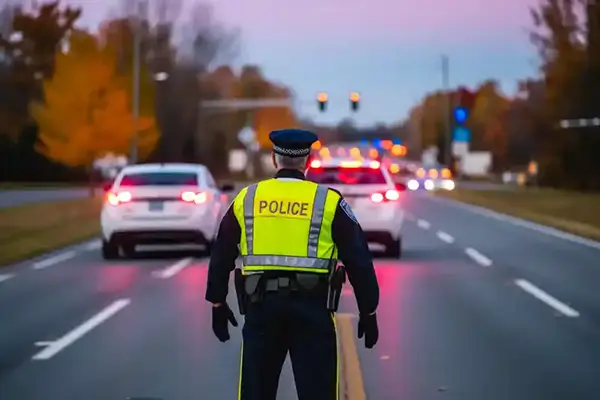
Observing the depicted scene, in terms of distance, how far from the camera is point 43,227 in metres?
29.7

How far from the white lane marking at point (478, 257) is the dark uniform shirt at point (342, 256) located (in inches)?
546

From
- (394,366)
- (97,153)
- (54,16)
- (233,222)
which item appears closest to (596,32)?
(97,153)

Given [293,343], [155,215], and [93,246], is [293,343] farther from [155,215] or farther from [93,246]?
[93,246]

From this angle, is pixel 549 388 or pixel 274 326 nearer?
pixel 274 326

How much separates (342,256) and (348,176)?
15.2m

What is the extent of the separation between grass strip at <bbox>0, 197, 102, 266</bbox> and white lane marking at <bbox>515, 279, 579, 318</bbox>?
850cm

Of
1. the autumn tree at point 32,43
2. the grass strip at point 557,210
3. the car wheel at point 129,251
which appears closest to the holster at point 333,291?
the car wheel at point 129,251

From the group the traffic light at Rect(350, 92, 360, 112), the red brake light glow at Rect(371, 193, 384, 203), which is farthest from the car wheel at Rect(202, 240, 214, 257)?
the traffic light at Rect(350, 92, 360, 112)

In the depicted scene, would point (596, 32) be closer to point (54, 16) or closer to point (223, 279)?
point (54, 16)

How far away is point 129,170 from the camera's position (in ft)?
68.4

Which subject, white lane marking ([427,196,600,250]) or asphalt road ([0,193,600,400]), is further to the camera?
white lane marking ([427,196,600,250])

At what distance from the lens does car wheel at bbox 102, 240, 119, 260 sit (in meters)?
20.0

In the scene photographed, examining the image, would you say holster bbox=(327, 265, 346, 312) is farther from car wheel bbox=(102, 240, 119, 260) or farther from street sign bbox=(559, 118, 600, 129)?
street sign bbox=(559, 118, 600, 129)

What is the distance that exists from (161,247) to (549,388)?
51.7 ft
